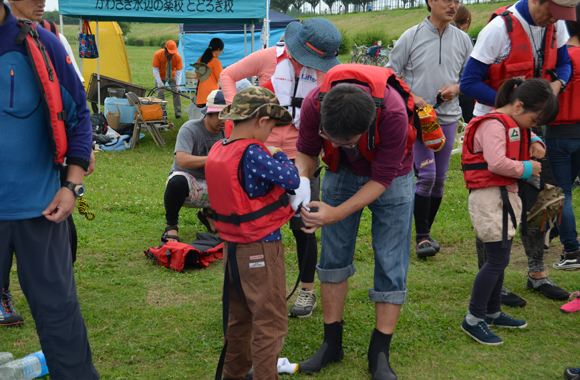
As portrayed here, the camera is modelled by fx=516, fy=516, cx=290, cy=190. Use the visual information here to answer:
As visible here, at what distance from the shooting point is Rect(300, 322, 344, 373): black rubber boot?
3.03 m

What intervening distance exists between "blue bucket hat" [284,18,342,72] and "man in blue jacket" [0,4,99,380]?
A: 1551mm

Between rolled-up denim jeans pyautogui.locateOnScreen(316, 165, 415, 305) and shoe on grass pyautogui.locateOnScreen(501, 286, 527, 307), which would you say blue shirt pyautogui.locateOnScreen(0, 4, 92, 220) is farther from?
shoe on grass pyautogui.locateOnScreen(501, 286, 527, 307)

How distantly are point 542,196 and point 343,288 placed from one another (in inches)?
66.6

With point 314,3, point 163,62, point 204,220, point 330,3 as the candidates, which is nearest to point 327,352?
point 204,220

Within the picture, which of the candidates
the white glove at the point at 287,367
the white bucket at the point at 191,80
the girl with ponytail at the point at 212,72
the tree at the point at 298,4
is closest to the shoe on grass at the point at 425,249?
the white glove at the point at 287,367

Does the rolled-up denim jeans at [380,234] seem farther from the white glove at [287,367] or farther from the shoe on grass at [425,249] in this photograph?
Result: the shoe on grass at [425,249]

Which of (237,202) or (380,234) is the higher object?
(237,202)

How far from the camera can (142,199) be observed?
6.66 m

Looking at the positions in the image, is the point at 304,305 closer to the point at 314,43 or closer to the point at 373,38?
the point at 314,43

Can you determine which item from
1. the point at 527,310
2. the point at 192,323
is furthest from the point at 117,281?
the point at 527,310

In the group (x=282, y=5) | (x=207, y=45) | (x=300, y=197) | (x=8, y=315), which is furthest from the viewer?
(x=282, y=5)

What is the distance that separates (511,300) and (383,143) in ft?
6.73

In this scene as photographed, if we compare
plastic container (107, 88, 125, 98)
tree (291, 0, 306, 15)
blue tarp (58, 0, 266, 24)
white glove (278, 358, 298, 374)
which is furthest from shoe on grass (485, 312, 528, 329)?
tree (291, 0, 306, 15)

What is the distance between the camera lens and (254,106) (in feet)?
8.62
